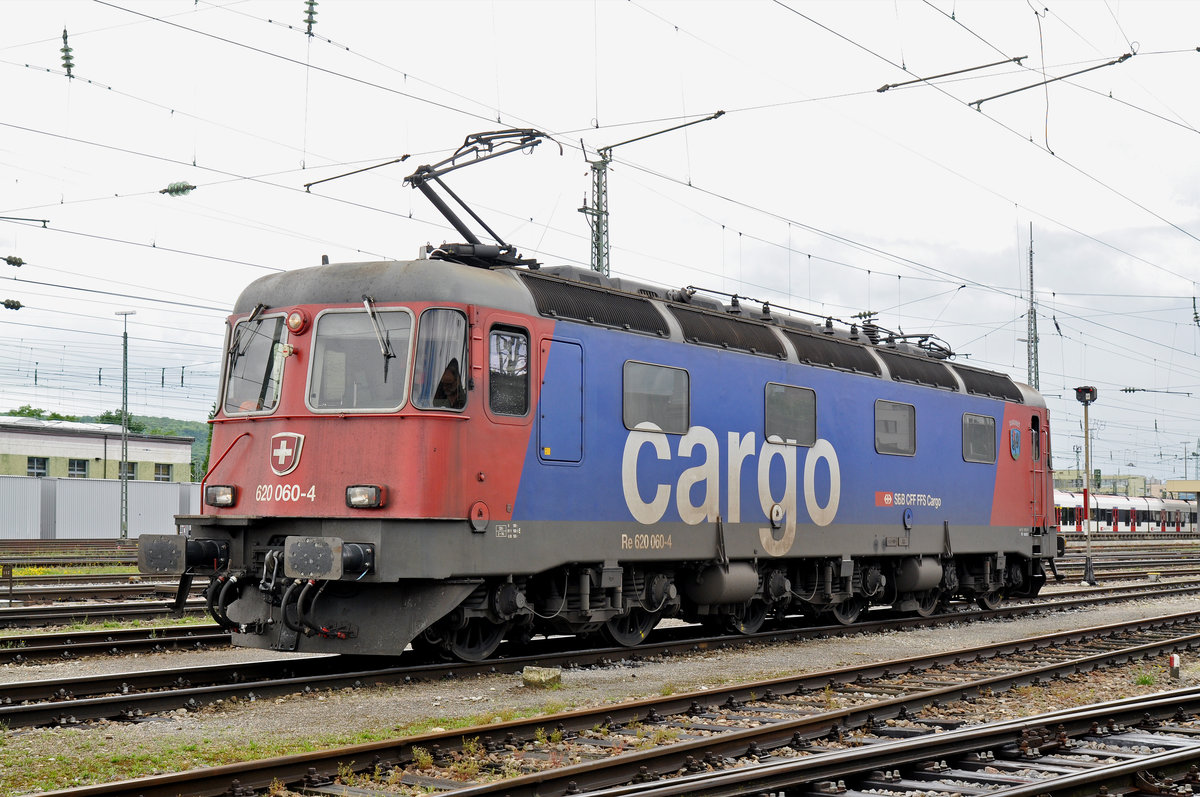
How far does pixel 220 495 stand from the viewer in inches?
470

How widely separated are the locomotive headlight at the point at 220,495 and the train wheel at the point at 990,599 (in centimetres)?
1362

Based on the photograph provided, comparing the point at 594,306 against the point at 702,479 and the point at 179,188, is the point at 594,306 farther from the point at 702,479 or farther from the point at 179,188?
the point at 179,188

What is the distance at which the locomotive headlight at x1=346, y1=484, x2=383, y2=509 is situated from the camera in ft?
36.0

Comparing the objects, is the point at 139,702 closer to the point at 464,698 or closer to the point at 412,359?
the point at 464,698

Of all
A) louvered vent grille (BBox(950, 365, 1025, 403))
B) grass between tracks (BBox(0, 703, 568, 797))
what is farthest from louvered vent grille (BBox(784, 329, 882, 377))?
grass between tracks (BBox(0, 703, 568, 797))

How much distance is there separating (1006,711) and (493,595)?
4.86m

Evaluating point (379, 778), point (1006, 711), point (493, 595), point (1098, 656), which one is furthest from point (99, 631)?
point (1098, 656)

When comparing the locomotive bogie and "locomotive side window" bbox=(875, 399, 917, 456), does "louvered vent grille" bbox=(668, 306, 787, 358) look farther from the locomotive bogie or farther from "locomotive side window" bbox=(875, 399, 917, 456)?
"locomotive side window" bbox=(875, 399, 917, 456)

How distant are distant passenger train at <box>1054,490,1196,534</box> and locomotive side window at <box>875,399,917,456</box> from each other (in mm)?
51840

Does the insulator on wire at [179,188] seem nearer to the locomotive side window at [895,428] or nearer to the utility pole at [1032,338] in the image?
the locomotive side window at [895,428]

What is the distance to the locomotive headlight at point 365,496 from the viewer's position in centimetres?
1098

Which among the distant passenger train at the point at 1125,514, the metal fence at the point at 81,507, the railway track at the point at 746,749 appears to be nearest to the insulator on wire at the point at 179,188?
the railway track at the point at 746,749

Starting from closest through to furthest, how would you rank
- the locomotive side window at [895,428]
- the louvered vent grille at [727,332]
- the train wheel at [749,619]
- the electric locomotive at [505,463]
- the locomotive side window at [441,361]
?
the electric locomotive at [505,463]
the locomotive side window at [441,361]
the louvered vent grille at [727,332]
the train wheel at [749,619]
the locomotive side window at [895,428]

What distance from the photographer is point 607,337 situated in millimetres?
13172
